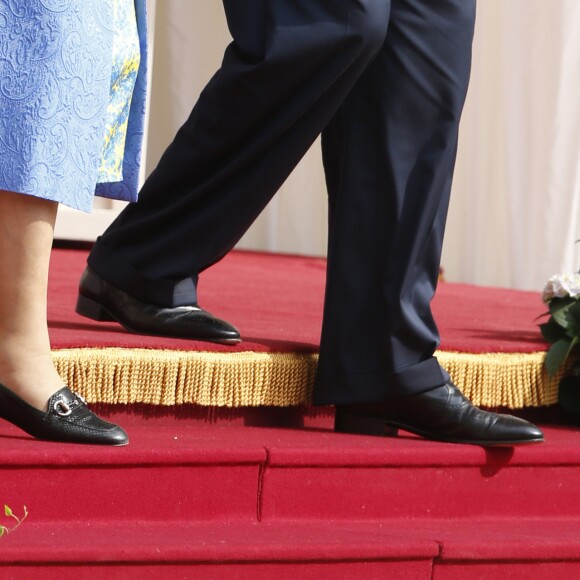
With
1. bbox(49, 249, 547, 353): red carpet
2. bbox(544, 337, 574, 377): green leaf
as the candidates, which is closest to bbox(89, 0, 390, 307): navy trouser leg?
bbox(49, 249, 547, 353): red carpet

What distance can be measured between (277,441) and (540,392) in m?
0.54

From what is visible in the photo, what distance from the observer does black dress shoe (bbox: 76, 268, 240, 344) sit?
1.76 m

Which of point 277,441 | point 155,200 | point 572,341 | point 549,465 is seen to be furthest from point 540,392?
point 155,200

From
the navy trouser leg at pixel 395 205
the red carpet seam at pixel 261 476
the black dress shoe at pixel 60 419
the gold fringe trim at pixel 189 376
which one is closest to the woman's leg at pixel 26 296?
the black dress shoe at pixel 60 419

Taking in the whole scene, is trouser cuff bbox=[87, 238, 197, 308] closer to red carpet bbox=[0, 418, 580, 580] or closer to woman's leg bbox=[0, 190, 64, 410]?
red carpet bbox=[0, 418, 580, 580]

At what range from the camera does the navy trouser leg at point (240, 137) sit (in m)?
1.58

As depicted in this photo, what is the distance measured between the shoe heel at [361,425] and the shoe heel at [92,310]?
398 mm

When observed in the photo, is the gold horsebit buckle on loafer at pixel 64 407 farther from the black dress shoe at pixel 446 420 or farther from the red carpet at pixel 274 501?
the black dress shoe at pixel 446 420


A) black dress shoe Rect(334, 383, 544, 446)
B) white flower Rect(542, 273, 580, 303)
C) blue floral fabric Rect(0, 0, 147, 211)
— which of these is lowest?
black dress shoe Rect(334, 383, 544, 446)

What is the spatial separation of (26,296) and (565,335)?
98cm

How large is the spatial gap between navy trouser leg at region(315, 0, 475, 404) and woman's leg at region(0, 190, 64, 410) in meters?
0.43

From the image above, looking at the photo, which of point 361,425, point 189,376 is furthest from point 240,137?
point 361,425

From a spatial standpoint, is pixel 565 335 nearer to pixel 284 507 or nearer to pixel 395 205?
pixel 395 205

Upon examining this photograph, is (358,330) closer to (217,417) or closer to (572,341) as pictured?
(217,417)
